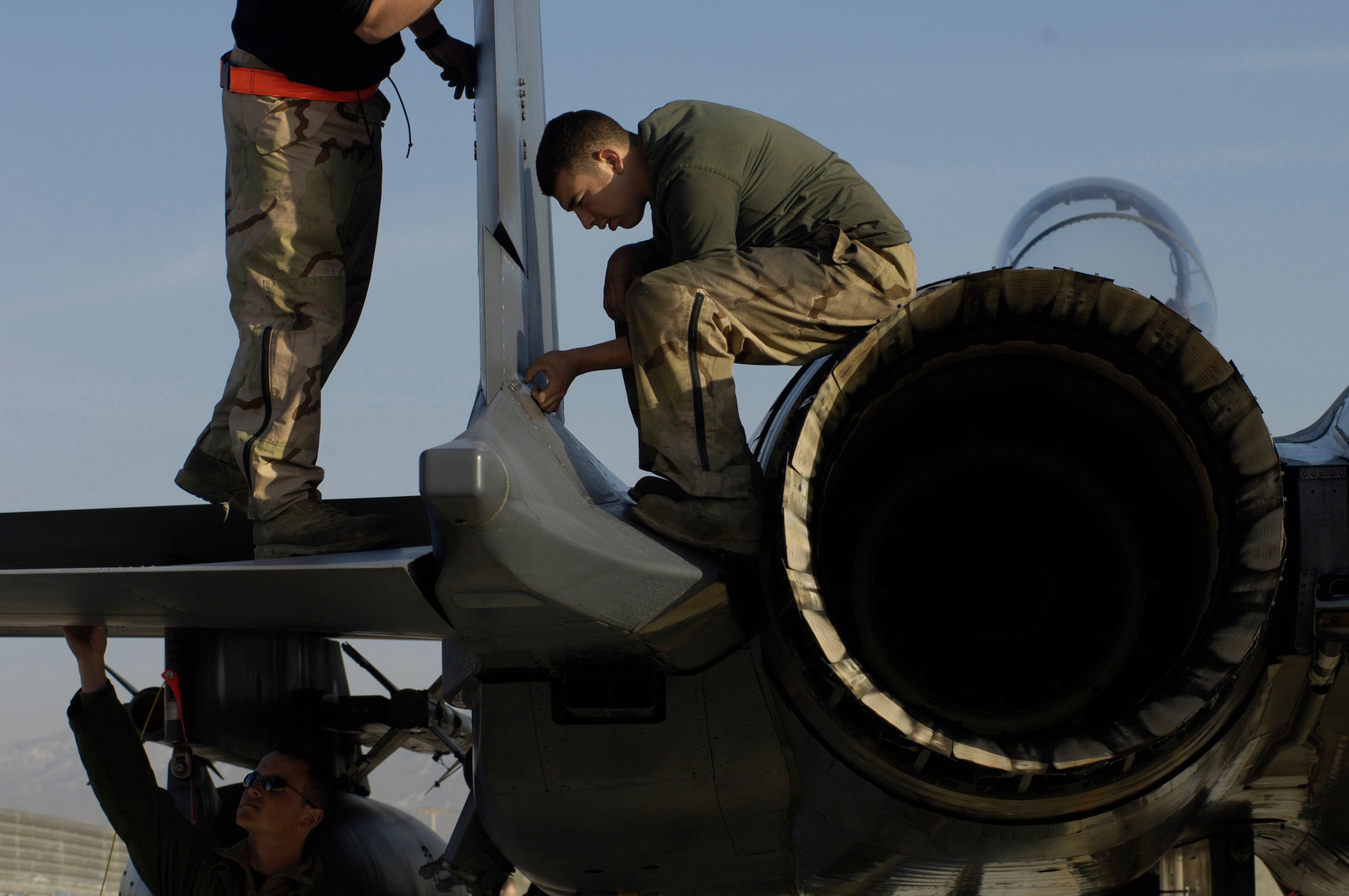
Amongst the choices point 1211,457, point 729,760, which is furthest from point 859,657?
point 1211,457

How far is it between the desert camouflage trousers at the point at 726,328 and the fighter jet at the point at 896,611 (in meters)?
0.16

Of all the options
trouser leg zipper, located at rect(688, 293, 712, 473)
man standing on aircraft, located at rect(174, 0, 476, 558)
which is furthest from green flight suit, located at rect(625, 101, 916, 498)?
man standing on aircraft, located at rect(174, 0, 476, 558)

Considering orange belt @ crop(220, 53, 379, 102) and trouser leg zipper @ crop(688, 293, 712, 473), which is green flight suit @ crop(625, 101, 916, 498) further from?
orange belt @ crop(220, 53, 379, 102)

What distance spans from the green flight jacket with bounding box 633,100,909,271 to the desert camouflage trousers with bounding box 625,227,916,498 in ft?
0.29

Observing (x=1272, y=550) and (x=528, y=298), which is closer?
(x=1272, y=550)

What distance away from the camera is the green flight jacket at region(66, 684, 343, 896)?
14.0ft

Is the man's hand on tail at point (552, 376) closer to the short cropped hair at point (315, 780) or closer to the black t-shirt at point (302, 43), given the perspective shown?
the black t-shirt at point (302, 43)

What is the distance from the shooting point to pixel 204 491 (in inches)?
159

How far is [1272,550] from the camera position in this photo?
103 inches

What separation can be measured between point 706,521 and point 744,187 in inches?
39.3

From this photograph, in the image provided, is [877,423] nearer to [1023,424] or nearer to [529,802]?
[1023,424]

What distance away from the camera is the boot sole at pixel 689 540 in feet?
9.21

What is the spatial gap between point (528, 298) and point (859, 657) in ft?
4.36

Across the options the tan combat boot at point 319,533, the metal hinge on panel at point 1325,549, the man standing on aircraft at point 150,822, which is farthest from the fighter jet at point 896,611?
the man standing on aircraft at point 150,822
